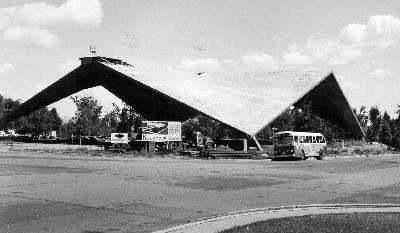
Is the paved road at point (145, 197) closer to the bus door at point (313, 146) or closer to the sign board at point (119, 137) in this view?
the bus door at point (313, 146)

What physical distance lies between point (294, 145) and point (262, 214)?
26680 millimetres

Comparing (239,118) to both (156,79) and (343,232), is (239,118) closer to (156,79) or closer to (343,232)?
(156,79)

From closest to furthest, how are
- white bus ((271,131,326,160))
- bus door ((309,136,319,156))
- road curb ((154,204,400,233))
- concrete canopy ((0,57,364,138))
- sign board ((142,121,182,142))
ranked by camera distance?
road curb ((154,204,400,233)) < white bus ((271,131,326,160)) < bus door ((309,136,319,156)) < sign board ((142,121,182,142)) < concrete canopy ((0,57,364,138))

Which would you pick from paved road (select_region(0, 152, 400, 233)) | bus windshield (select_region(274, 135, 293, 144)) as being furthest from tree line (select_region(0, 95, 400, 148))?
paved road (select_region(0, 152, 400, 233))

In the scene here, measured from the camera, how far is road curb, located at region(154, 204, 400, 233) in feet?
25.5

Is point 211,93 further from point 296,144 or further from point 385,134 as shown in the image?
point 385,134

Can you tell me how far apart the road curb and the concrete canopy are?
31.2 metres

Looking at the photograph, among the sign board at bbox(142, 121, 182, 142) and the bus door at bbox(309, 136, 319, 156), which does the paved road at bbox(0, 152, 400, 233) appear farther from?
the sign board at bbox(142, 121, 182, 142)

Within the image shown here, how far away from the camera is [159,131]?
1592 inches

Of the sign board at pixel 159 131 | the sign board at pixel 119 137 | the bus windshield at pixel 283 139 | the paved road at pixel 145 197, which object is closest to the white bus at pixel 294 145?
the bus windshield at pixel 283 139

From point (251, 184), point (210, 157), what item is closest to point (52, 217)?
point (251, 184)

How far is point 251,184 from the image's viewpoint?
624 inches

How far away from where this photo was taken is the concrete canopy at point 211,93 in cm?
4597

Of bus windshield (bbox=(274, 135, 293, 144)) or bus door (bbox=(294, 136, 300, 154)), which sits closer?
bus door (bbox=(294, 136, 300, 154))
